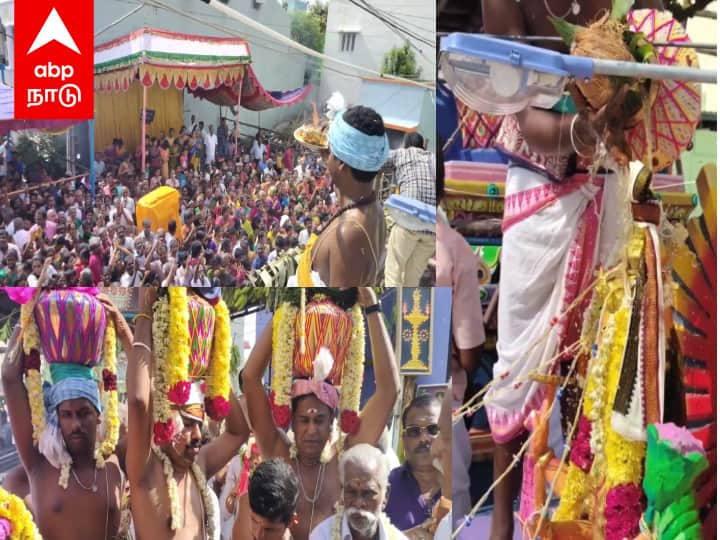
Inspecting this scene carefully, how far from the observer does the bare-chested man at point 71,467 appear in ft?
14.9

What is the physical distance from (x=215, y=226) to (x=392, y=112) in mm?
818

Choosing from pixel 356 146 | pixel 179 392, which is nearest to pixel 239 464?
pixel 179 392

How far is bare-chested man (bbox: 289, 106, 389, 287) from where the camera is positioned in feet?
15.2

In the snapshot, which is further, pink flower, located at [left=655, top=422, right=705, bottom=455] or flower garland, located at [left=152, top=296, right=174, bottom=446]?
flower garland, located at [left=152, top=296, right=174, bottom=446]

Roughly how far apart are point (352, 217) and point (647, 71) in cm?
144

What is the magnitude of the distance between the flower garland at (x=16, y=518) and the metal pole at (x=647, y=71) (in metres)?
2.64

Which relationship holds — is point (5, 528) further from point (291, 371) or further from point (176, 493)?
point (291, 371)

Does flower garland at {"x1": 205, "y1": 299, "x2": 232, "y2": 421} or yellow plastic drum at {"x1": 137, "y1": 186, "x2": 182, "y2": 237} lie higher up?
yellow plastic drum at {"x1": 137, "y1": 186, "x2": 182, "y2": 237}

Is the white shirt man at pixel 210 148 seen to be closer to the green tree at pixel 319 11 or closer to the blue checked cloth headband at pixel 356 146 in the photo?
the blue checked cloth headband at pixel 356 146

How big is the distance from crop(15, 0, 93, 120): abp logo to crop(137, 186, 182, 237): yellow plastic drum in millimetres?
381

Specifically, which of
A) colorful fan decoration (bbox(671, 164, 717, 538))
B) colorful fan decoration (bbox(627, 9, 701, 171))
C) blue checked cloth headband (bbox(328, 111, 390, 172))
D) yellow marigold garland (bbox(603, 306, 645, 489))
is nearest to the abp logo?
blue checked cloth headband (bbox(328, 111, 390, 172))

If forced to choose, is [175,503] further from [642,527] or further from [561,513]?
[642,527]

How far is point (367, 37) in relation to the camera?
4598 mm

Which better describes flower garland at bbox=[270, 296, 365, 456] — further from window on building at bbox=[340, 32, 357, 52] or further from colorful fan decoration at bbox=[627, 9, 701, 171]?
colorful fan decoration at bbox=[627, 9, 701, 171]
